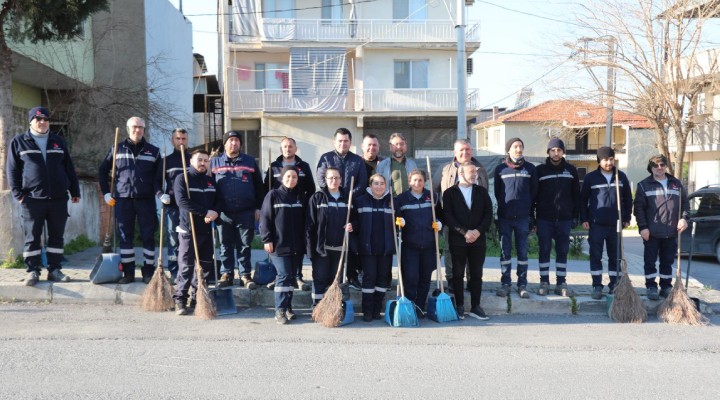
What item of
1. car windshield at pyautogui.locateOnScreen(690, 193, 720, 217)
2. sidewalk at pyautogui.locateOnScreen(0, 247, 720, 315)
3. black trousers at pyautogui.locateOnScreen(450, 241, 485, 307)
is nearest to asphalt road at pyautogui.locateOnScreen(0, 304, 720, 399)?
sidewalk at pyautogui.locateOnScreen(0, 247, 720, 315)

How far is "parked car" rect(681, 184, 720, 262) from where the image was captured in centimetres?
1387

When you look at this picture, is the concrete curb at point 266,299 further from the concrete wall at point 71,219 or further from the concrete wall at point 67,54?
the concrete wall at point 67,54

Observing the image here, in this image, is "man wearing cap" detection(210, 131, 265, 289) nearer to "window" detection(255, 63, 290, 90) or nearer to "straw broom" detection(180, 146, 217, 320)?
"straw broom" detection(180, 146, 217, 320)

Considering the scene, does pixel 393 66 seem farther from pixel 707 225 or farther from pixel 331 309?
pixel 331 309

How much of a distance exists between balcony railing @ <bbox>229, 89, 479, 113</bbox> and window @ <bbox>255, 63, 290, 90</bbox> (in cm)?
82

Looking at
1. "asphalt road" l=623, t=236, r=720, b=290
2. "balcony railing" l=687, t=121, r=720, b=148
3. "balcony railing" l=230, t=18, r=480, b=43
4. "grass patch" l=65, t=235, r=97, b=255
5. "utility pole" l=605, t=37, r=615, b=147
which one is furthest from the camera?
"balcony railing" l=687, t=121, r=720, b=148

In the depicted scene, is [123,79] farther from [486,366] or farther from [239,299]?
[486,366]

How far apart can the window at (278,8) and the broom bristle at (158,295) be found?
66.0ft

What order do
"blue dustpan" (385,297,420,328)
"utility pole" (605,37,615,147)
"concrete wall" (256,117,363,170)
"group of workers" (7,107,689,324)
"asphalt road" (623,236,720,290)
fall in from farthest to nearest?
"concrete wall" (256,117,363,170)
"utility pole" (605,37,615,147)
"asphalt road" (623,236,720,290)
"group of workers" (7,107,689,324)
"blue dustpan" (385,297,420,328)

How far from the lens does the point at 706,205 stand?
46.6 feet

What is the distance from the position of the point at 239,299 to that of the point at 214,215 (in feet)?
3.95

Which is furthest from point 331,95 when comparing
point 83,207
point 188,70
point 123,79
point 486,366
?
point 486,366

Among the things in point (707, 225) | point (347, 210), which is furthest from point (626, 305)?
point (707, 225)

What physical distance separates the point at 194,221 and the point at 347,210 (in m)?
1.80
